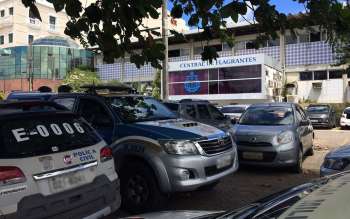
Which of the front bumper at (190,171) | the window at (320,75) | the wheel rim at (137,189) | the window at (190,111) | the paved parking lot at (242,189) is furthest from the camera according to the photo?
the window at (320,75)

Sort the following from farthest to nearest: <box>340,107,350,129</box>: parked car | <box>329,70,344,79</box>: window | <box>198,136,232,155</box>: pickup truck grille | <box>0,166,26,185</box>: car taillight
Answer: <box>329,70,344,79</box>: window < <box>340,107,350,129</box>: parked car < <box>198,136,232,155</box>: pickup truck grille < <box>0,166,26,185</box>: car taillight

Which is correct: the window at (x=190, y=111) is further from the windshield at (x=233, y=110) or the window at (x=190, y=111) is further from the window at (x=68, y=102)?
the windshield at (x=233, y=110)

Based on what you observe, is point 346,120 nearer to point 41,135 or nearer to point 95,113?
point 95,113

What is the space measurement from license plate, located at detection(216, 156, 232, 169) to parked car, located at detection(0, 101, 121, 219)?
206 cm

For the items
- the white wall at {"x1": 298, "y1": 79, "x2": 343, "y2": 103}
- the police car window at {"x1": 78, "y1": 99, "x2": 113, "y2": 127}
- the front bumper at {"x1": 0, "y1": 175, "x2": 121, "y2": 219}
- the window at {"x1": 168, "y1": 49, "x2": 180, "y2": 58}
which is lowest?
the front bumper at {"x1": 0, "y1": 175, "x2": 121, "y2": 219}

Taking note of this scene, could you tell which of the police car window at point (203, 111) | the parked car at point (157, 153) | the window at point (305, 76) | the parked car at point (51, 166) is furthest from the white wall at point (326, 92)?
the parked car at point (51, 166)

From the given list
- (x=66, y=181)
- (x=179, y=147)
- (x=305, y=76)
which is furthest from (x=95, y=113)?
(x=305, y=76)

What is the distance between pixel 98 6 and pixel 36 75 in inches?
2460

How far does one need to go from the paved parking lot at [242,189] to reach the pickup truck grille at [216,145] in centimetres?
90

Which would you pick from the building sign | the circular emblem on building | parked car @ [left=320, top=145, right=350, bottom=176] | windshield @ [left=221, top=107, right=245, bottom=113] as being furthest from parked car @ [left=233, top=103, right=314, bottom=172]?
the circular emblem on building

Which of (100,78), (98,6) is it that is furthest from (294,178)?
(100,78)

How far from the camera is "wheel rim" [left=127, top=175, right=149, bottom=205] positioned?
708cm

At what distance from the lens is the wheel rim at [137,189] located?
279 inches

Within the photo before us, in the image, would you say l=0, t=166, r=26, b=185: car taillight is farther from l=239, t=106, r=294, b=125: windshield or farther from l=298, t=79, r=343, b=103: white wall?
l=298, t=79, r=343, b=103: white wall
